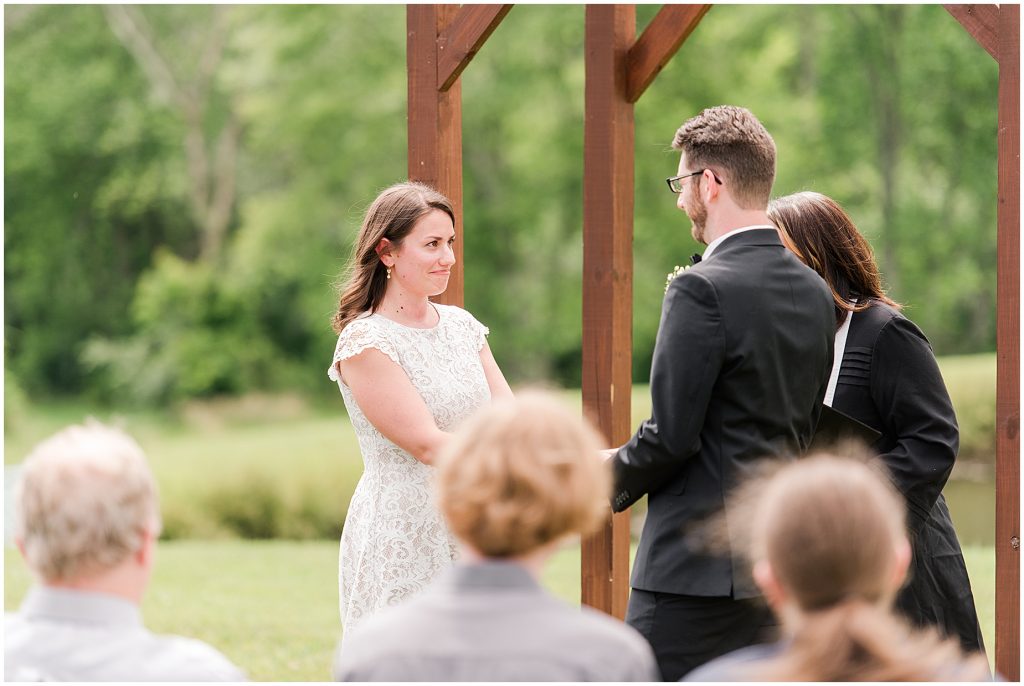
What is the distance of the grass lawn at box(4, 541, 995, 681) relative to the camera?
560 centimetres

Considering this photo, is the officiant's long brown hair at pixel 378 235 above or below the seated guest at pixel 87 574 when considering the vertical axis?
above

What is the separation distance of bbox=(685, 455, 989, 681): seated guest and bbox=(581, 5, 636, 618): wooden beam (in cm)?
197

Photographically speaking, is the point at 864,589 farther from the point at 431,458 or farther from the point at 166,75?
the point at 166,75

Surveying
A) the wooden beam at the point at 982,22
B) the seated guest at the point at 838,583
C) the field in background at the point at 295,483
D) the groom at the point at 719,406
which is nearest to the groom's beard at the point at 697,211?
the groom at the point at 719,406

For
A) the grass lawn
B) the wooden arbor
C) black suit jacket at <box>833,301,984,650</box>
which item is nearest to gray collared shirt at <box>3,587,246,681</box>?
black suit jacket at <box>833,301,984,650</box>

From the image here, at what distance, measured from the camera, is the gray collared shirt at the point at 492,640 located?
1505 millimetres

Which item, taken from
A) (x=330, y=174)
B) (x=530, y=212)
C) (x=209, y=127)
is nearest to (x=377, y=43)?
(x=330, y=174)

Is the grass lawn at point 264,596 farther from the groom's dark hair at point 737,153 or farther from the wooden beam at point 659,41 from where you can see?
the groom's dark hair at point 737,153

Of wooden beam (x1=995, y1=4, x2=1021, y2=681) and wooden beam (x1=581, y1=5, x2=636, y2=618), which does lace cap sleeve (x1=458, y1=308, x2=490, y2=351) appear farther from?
wooden beam (x1=995, y1=4, x2=1021, y2=681)

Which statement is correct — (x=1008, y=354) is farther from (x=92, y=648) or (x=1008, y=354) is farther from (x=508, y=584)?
(x=92, y=648)

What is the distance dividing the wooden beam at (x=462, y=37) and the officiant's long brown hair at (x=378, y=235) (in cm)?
48

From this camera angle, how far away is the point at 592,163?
3494mm

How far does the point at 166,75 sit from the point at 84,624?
23.1 meters

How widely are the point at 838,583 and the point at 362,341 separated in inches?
62.1
